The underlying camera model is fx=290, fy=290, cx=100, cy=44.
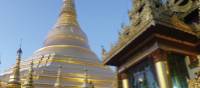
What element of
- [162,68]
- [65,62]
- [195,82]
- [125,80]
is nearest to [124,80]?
[125,80]

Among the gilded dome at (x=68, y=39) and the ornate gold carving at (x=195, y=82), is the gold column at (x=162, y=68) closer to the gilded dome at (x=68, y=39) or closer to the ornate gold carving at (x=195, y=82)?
the ornate gold carving at (x=195, y=82)

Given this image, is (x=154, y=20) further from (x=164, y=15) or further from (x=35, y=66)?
(x=35, y=66)

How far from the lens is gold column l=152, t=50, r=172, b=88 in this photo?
7584mm

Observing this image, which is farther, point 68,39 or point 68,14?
point 68,14

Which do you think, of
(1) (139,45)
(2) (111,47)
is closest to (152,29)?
(1) (139,45)

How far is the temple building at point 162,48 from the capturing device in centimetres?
797

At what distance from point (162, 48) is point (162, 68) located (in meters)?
0.60

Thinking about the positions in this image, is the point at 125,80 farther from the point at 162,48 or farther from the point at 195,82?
the point at 195,82

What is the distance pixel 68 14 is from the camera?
38.6 meters

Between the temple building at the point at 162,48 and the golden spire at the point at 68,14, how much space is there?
2834cm

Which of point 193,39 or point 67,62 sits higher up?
point 67,62

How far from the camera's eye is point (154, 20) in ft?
25.6

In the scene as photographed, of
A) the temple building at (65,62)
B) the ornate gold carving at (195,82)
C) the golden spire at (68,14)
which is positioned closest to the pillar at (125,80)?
the ornate gold carving at (195,82)

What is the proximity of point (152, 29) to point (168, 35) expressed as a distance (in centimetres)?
59
